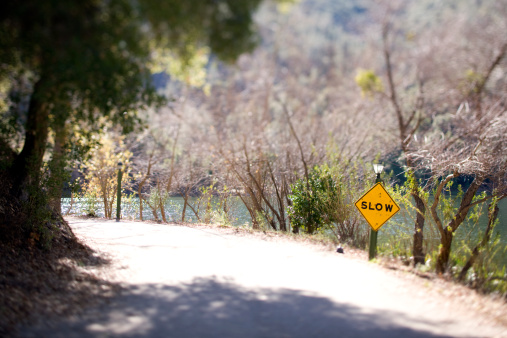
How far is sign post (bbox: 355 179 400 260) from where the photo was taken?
394 inches

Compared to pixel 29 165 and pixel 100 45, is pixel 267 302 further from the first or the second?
pixel 29 165

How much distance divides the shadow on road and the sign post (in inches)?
159

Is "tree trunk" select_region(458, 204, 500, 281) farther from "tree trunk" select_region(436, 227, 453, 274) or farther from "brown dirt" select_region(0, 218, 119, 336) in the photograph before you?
"brown dirt" select_region(0, 218, 119, 336)

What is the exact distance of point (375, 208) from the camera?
10070mm

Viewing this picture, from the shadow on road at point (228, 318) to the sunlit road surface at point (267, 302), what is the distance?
12 millimetres

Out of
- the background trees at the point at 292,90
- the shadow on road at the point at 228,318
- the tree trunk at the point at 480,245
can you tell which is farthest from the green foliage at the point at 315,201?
the shadow on road at the point at 228,318

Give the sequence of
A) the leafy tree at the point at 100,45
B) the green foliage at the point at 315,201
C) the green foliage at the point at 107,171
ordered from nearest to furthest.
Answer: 1. the leafy tree at the point at 100,45
2. the green foliage at the point at 315,201
3. the green foliage at the point at 107,171

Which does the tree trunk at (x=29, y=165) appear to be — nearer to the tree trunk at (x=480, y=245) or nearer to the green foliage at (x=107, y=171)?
the tree trunk at (x=480, y=245)

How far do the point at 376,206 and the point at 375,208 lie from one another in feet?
0.18

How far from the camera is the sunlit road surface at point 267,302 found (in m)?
4.93

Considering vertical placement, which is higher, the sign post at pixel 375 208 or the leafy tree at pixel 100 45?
the leafy tree at pixel 100 45

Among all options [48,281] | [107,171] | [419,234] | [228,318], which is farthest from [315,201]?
[107,171]

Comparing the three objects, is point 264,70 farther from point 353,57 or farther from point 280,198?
point 280,198

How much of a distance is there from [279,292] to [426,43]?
20.8 feet
